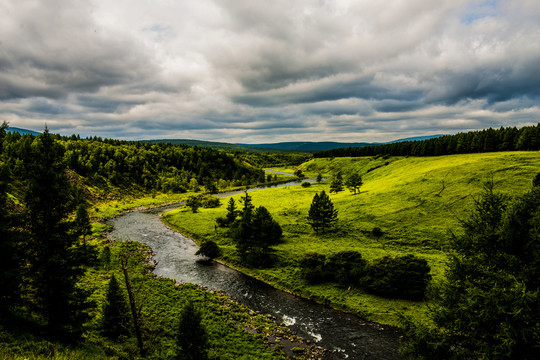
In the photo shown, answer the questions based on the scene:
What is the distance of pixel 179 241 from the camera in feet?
230

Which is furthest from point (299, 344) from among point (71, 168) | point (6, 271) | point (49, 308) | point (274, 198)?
point (71, 168)

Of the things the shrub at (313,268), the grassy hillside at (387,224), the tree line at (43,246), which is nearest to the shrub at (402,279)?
the grassy hillside at (387,224)

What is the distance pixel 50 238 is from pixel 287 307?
103 ft

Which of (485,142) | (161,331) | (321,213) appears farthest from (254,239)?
(485,142)

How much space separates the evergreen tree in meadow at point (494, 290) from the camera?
46.1 ft

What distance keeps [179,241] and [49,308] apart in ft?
167

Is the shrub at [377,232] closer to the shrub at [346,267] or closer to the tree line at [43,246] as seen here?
the shrub at [346,267]

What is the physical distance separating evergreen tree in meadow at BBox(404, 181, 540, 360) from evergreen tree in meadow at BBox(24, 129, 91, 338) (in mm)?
26729

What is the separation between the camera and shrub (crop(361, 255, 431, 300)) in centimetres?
3938

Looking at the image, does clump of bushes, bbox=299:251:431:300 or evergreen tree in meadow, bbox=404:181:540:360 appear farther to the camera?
clump of bushes, bbox=299:251:431:300

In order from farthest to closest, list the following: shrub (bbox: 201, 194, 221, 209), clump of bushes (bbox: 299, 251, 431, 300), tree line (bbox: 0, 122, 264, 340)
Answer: shrub (bbox: 201, 194, 221, 209) < clump of bushes (bbox: 299, 251, 431, 300) < tree line (bbox: 0, 122, 264, 340)

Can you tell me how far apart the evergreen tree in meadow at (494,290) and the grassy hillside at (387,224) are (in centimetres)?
→ 1925

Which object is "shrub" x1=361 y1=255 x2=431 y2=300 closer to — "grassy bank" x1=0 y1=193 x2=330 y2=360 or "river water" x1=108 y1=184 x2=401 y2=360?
"river water" x1=108 y1=184 x2=401 y2=360

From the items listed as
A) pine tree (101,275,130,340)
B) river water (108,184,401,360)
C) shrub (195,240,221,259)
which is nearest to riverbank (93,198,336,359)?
river water (108,184,401,360)
